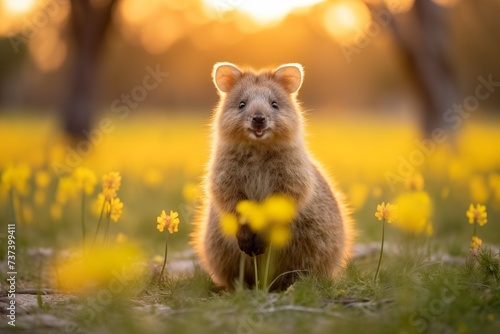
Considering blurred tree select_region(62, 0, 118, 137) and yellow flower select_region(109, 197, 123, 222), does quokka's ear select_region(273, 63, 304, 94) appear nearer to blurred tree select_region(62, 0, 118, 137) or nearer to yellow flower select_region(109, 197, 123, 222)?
yellow flower select_region(109, 197, 123, 222)

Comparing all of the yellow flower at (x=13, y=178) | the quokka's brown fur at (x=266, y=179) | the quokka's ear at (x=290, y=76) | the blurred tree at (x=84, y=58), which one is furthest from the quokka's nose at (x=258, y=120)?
the blurred tree at (x=84, y=58)

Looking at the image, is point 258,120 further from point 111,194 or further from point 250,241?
point 111,194

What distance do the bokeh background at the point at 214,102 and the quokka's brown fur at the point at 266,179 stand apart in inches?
26.2

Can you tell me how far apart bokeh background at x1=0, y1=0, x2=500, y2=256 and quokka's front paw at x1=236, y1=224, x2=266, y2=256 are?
4.22ft

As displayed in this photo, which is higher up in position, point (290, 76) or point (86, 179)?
point (290, 76)

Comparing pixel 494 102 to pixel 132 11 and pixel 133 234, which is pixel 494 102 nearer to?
pixel 132 11

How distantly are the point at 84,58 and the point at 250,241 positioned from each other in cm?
1195

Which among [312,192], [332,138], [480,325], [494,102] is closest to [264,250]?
[312,192]

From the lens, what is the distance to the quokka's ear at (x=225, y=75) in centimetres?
638

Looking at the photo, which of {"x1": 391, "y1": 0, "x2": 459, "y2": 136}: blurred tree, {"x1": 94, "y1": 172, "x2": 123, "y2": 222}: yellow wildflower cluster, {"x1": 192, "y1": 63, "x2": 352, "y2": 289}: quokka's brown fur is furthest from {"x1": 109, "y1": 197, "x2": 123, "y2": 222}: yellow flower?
{"x1": 391, "y1": 0, "x2": 459, "y2": 136}: blurred tree

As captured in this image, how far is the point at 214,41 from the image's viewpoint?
30.4 m

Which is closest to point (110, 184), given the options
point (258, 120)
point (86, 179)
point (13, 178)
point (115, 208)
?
point (115, 208)

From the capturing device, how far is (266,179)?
5676mm

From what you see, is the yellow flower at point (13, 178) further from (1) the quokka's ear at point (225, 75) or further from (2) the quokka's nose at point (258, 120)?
(2) the quokka's nose at point (258, 120)
